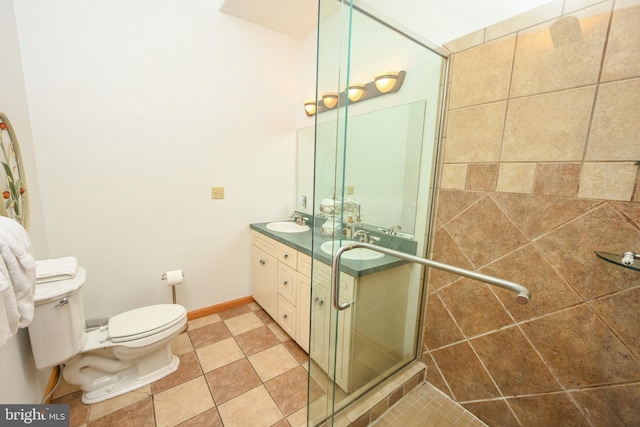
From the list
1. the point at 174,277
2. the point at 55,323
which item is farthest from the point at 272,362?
the point at 55,323

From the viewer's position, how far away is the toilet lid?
141 centimetres

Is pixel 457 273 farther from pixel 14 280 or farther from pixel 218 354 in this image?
pixel 218 354

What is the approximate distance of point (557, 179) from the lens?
0.98 meters

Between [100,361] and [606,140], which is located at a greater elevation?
[606,140]

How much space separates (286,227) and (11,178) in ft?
5.47

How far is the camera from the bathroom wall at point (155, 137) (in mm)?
1563

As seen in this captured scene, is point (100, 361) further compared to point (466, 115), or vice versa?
point (100, 361)

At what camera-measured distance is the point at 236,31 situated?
82.2 inches

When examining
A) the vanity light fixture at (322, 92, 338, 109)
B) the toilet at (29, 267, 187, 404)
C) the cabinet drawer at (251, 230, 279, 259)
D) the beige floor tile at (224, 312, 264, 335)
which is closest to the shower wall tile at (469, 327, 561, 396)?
the vanity light fixture at (322, 92, 338, 109)

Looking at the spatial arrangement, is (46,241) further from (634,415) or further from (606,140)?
(634,415)

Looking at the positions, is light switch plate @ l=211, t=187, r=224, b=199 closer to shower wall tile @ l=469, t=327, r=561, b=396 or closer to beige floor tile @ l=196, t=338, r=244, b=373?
beige floor tile @ l=196, t=338, r=244, b=373

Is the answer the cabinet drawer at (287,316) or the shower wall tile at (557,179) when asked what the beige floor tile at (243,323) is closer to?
the cabinet drawer at (287,316)

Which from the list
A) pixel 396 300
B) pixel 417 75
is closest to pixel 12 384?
pixel 396 300

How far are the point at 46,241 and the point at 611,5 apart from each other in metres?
2.99
